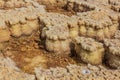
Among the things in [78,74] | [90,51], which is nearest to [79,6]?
[90,51]

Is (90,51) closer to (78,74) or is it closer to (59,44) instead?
(59,44)

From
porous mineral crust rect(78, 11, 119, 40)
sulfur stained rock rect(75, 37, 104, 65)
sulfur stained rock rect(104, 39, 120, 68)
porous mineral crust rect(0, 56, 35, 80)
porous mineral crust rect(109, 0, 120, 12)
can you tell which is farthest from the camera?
porous mineral crust rect(109, 0, 120, 12)

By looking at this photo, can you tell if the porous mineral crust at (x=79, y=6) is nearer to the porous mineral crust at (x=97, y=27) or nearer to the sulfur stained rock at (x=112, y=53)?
the porous mineral crust at (x=97, y=27)

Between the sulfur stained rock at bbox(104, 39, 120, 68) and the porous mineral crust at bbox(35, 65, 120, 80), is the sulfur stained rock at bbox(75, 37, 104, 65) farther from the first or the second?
the porous mineral crust at bbox(35, 65, 120, 80)

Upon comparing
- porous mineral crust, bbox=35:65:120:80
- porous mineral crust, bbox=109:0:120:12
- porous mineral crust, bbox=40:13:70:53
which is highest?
porous mineral crust, bbox=109:0:120:12

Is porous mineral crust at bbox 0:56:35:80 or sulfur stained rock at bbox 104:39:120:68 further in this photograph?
sulfur stained rock at bbox 104:39:120:68

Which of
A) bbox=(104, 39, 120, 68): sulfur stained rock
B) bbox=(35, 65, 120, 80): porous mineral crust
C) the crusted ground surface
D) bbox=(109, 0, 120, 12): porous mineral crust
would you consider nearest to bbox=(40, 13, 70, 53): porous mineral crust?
the crusted ground surface

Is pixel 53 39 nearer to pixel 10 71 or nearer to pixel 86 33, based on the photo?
pixel 86 33

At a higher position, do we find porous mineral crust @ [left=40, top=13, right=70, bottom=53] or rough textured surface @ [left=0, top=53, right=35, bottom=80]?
porous mineral crust @ [left=40, top=13, right=70, bottom=53]
